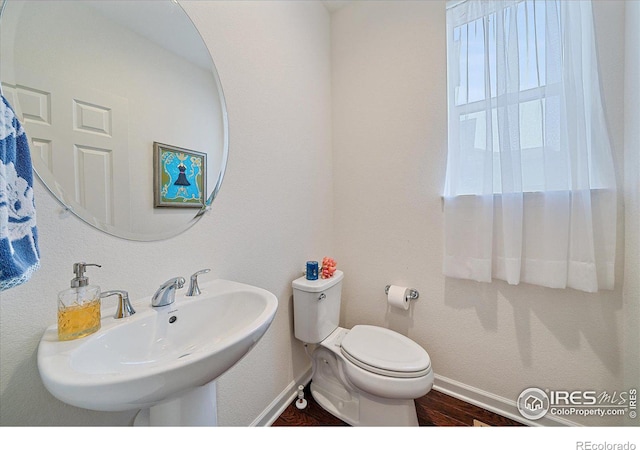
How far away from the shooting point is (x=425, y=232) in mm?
1308

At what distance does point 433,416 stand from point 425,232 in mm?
954

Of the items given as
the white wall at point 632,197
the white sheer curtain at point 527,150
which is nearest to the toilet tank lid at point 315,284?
the white sheer curtain at point 527,150

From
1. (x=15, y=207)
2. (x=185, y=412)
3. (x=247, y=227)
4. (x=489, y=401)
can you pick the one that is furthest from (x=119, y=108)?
(x=489, y=401)

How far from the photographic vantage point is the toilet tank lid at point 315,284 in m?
1.14

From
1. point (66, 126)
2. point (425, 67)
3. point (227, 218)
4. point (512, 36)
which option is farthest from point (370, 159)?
point (66, 126)

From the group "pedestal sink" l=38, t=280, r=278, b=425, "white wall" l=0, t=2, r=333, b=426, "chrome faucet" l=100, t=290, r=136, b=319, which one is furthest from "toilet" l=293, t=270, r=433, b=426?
"chrome faucet" l=100, t=290, r=136, b=319

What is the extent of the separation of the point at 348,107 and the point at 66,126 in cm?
139

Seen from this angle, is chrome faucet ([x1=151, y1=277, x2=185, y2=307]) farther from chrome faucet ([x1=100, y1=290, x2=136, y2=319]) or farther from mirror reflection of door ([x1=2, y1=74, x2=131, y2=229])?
mirror reflection of door ([x1=2, y1=74, x2=131, y2=229])

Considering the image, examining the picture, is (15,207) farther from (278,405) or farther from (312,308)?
(278,405)

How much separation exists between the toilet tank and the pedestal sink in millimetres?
408

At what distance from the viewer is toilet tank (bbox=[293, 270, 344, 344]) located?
1153 mm

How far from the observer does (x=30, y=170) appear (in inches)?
15.9

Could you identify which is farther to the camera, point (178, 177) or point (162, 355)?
point (178, 177)

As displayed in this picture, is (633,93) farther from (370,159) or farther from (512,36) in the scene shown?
(370,159)
